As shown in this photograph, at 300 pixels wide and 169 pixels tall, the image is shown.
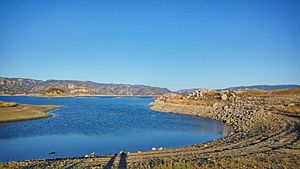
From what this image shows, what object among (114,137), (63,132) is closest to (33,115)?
(63,132)

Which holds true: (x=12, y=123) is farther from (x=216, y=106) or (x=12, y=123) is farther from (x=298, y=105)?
(x=298, y=105)

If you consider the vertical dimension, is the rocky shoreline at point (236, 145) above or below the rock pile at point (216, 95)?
below

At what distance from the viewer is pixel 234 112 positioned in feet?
144

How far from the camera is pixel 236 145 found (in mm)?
18344

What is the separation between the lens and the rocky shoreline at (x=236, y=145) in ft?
38.6

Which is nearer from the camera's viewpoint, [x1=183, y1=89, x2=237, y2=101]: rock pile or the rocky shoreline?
the rocky shoreline

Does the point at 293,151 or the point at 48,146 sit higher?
the point at 293,151

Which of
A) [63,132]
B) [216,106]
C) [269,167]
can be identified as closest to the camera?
[269,167]

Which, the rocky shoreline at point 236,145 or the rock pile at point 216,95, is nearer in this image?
the rocky shoreline at point 236,145

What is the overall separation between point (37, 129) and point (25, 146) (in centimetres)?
958

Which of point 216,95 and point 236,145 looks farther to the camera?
point 216,95

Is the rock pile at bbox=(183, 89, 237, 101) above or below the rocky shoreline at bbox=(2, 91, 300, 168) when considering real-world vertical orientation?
above

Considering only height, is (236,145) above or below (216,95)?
below

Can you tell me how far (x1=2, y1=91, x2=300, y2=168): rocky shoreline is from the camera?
11.8m
